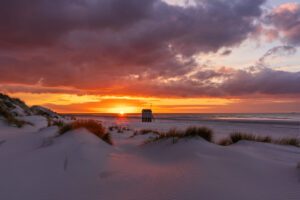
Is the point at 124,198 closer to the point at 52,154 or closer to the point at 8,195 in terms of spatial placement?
the point at 8,195

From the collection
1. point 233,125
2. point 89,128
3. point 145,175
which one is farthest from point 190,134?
point 233,125

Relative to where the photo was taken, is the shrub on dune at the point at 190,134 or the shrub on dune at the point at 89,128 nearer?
the shrub on dune at the point at 190,134

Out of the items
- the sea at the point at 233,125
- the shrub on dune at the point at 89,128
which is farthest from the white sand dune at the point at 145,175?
the sea at the point at 233,125

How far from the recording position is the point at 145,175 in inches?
119

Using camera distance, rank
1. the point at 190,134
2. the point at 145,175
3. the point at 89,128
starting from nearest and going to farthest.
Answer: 1. the point at 145,175
2. the point at 190,134
3. the point at 89,128

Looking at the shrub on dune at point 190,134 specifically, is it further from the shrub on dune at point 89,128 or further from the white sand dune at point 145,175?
the shrub on dune at point 89,128

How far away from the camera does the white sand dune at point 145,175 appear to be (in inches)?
94.7

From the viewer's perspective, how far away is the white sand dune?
2.40 metres

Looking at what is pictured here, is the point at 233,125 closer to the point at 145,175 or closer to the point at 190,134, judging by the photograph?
the point at 190,134

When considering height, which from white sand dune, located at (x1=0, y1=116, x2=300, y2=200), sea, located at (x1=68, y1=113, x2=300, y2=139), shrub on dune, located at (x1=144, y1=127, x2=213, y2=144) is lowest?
sea, located at (x1=68, y1=113, x2=300, y2=139)

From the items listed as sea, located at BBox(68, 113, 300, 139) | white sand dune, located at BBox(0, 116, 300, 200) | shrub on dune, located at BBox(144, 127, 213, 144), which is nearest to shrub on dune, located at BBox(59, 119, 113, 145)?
white sand dune, located at BBox(0, 116, 300, 200)

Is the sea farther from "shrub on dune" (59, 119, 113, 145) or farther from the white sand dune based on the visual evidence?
the white sand dune

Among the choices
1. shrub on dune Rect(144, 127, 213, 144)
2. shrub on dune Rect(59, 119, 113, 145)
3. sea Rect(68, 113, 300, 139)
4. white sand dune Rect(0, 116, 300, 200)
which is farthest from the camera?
sea Rect(68, 113, 300, 139)

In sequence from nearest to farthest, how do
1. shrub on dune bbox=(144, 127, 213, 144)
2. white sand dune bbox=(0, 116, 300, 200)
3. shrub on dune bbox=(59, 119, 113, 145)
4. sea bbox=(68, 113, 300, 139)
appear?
white sand dune bbox=(0, 116, 300, 200) → shrub on dune bbox=(144, 127, 213, 144) → shrub on dune bbox=(59, 119, 113, 145) → sea bbox=(68, 113, 300, 139)
